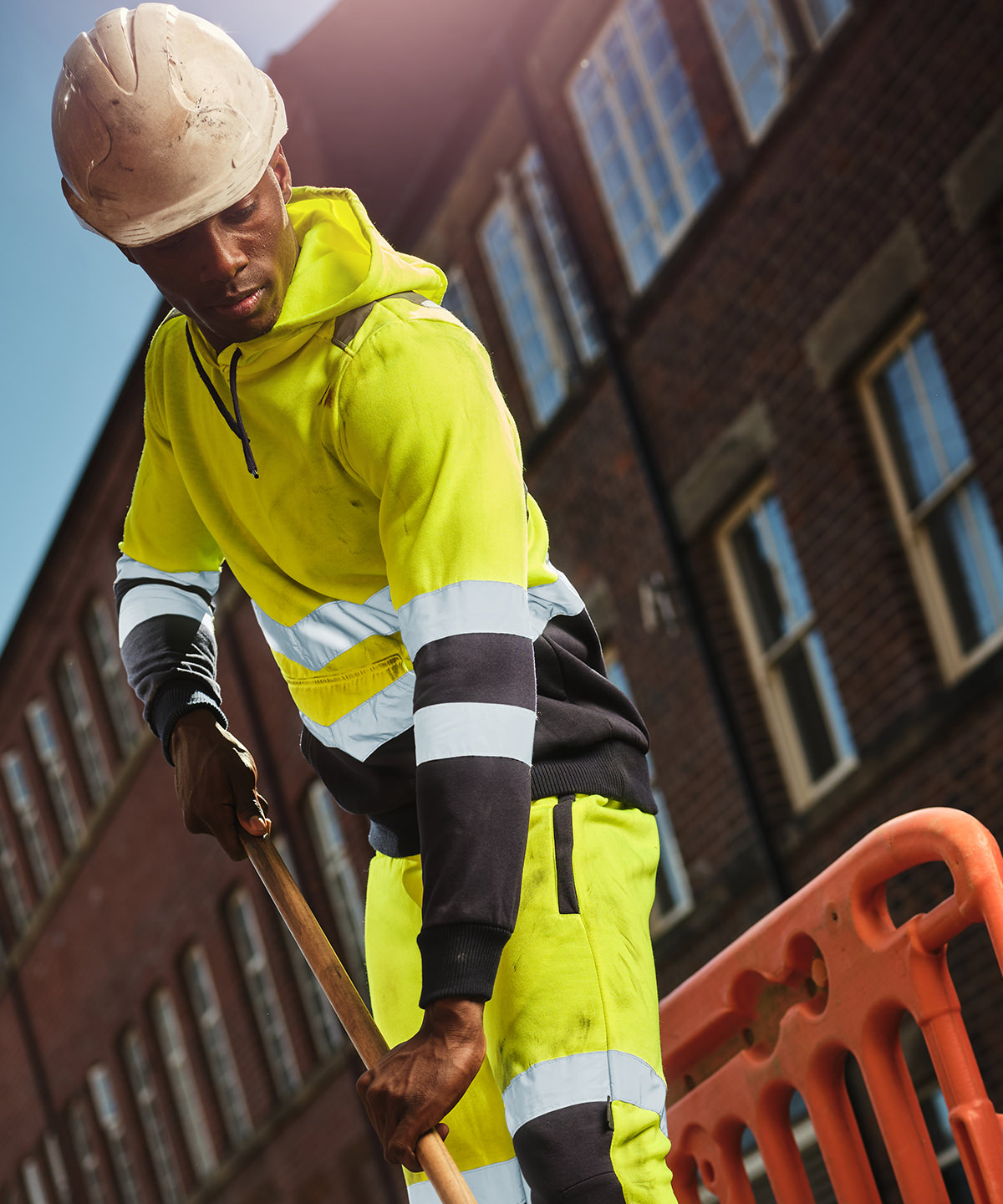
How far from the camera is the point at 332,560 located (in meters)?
2.82

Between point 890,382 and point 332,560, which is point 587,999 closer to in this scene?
point 332,560

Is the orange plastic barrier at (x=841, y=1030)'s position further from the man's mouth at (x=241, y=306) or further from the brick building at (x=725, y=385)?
the brick building at (x=725, y=385)

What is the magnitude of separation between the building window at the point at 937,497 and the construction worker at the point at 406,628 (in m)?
8.34

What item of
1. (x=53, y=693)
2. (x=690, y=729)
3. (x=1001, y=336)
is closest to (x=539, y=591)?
(x=1001, y=336)

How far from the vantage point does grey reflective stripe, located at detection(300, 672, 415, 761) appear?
2.79 metres

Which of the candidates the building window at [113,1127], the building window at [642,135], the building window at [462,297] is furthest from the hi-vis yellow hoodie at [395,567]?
the building window at [113,1127]

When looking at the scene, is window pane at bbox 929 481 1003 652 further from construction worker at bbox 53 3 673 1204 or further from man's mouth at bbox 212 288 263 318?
man's mouth at bbox 212 288 263 318

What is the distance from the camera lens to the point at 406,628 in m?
2.60

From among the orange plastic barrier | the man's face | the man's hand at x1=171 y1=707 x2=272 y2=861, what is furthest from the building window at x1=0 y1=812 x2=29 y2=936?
the man's face

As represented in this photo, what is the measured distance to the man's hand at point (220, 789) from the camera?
3004 millimetres

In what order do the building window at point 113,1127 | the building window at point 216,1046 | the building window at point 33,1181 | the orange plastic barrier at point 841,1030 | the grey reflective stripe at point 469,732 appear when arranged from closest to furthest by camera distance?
the grey reflective stripe at point 469,732
the orange plastic barrier at point 841,1030
the building window at point 216,1046
the building window at point 113,1127
the building window at point 33,1181

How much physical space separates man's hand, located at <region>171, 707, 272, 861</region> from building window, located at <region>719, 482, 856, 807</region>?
9.43 metres

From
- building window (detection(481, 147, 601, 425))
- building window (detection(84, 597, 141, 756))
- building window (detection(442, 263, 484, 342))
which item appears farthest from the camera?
building window (detection(84, 597, 141, 756))

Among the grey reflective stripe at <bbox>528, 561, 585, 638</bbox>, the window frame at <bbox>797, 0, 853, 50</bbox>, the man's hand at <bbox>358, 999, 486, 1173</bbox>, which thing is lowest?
the man's hand at <bbox>358, 999, 486, 1173</bbox>
